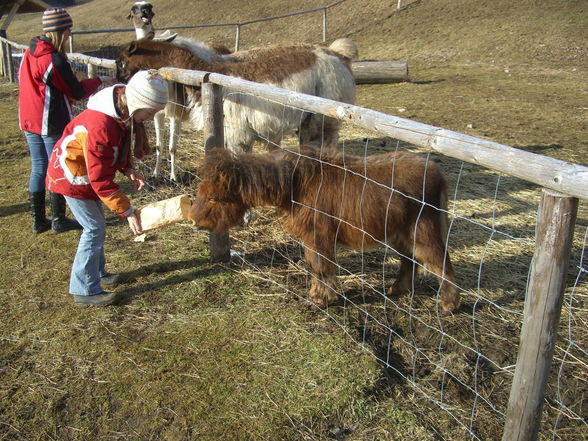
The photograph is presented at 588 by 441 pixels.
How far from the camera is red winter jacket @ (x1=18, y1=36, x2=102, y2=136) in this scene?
4.59m

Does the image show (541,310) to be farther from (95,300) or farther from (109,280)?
(109,280)

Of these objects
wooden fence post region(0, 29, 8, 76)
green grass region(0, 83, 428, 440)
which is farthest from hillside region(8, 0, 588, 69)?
green grass region(0, 83, 428, 440)

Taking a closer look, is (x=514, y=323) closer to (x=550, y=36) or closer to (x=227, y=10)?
Result: (x=550, y=36)

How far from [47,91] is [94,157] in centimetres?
182

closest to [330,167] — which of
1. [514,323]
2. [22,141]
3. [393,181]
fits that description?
[393,181]

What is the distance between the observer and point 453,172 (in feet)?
23.7

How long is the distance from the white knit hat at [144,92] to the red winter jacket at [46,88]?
1.61 meters

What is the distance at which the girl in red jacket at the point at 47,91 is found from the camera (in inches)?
180

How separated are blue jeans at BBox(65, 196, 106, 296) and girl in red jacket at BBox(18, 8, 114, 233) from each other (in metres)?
1.44

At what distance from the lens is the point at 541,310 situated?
A: 212cm

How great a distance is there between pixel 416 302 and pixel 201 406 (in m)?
1.98

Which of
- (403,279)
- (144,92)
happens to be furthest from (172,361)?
(403,279)

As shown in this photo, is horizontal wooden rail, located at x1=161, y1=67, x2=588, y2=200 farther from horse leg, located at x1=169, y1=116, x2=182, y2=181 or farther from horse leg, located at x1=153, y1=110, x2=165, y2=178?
horse leg, located at x1=153, y1=110, x2=165, y2=178

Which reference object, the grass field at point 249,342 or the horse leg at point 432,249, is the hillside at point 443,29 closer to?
the grass field at point 249,342
